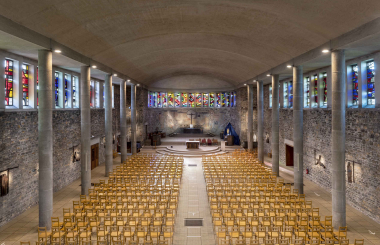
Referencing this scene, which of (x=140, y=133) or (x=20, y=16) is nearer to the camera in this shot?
(x=20, y=16)

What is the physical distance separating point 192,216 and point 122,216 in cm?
336

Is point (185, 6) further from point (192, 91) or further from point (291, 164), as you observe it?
point (192, 91)

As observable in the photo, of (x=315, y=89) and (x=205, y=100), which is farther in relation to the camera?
(x=205, y=100)

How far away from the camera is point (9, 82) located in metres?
12.6

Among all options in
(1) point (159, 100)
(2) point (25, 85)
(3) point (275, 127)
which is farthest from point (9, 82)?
(1) point (159, 100)

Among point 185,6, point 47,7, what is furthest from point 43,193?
point 185,6

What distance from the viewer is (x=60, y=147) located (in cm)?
1662

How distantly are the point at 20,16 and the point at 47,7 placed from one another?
36.9 inches

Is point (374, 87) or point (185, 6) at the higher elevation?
point (185, 6)

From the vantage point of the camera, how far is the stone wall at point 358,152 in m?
12.0

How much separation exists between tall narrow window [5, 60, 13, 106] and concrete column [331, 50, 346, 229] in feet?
48.6

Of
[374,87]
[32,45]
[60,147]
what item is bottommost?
[60,147]

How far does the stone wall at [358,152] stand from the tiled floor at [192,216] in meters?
0.62

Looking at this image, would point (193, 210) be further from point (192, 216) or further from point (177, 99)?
point (177, 99)
